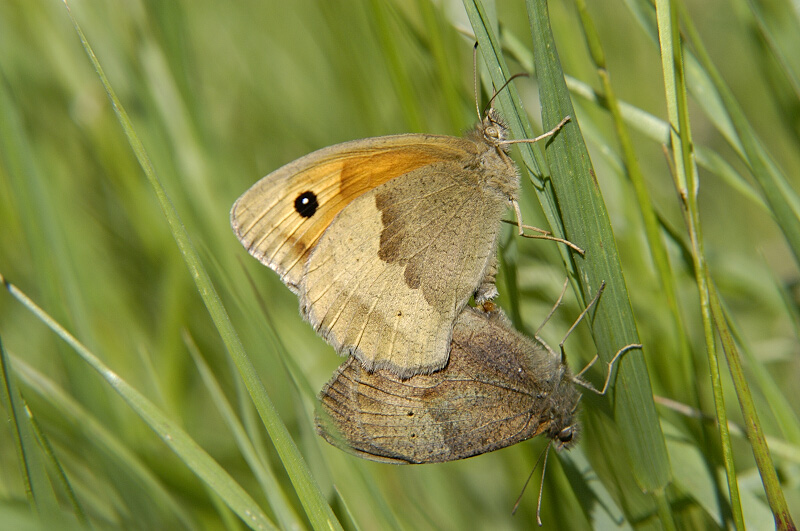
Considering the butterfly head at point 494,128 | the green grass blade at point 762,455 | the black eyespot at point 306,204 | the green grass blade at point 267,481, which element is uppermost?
the black eyespot at point 306,204

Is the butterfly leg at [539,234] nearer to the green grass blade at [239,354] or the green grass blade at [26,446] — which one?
the green grass blade at [239,354]

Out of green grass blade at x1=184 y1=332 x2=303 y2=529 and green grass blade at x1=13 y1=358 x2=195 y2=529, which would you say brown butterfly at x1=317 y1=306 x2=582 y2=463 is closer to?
green grass blade at x1=184 y1=332 x2=303 y2=529

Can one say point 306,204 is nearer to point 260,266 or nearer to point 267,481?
point 260,266

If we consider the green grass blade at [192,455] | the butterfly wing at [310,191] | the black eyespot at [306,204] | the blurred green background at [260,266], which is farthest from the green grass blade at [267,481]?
the black eyespot at [306,204]

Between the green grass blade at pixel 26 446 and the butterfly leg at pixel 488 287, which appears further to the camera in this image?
the butterfly leg at pixel 488 287

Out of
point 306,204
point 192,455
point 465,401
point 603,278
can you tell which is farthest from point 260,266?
point 603,278

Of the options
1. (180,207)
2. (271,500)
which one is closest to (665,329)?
(271,500)

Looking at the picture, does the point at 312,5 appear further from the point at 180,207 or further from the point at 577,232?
the point at 577,232
